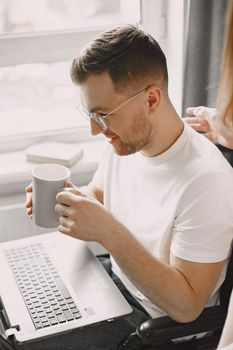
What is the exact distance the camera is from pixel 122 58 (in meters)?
1.67

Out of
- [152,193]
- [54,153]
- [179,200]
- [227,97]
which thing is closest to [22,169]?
[54,153]

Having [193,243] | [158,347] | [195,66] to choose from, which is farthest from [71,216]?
[195,66]

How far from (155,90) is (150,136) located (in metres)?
0.13

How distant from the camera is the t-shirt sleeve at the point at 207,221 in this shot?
160 cm

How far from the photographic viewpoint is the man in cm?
160

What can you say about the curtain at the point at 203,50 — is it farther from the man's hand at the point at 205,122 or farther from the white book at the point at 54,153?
the white book at the point at 54,153

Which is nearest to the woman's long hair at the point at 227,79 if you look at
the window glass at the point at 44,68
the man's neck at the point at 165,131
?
the man's neck at the point at 165,131

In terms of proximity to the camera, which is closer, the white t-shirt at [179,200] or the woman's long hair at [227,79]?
the woman's long hair at [227,79]

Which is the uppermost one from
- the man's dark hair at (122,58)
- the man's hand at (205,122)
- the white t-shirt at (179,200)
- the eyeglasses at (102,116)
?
the man's dark hair at (122,58)

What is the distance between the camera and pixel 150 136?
5.70 ft

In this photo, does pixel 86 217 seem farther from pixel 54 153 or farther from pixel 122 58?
pixel 54 153

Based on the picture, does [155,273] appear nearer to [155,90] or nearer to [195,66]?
[155,90]

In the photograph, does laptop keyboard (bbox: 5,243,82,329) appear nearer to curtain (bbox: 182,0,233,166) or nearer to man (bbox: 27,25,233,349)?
man (bbox: 27,25,233,349)

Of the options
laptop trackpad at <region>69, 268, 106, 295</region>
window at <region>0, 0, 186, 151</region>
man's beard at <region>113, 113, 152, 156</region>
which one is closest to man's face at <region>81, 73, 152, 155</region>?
man's beard at <region>113, 113, 152, 156</region>
